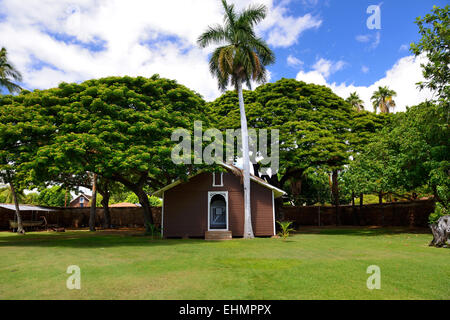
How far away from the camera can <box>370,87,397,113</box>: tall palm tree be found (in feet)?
138

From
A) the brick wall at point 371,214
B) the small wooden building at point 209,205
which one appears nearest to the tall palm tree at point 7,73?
the small wooden building at point 209,205

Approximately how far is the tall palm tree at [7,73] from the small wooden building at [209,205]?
19.6 metres

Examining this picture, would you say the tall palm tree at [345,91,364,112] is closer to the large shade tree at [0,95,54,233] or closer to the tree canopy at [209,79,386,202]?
the tree canopy at [209,79,386,202]

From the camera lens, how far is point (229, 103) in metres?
27.4

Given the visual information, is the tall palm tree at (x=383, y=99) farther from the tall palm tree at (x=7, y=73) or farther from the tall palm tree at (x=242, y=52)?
the tall palm tree at (x=7, y=73)

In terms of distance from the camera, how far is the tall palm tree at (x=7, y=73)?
28109 mm

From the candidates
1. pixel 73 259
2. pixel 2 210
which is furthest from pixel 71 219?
pixel 73 259

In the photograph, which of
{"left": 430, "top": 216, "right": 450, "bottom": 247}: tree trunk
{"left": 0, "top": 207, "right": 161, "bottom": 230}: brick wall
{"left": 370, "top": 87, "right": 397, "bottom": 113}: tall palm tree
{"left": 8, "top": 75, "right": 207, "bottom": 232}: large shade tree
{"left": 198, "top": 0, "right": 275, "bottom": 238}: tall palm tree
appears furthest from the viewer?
{"left": 370, "top": 87, "right": 397, "bottom": 113}: tall palm tree

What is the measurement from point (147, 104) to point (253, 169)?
1327cm

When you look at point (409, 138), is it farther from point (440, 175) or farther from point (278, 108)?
point (278, 108)

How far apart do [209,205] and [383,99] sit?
34.3 meters

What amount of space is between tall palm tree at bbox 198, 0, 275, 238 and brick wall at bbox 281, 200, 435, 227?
1158cm

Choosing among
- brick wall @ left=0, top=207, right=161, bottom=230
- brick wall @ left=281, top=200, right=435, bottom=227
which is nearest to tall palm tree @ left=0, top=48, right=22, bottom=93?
brick wall @ left=0, top=207, right=161, bottom=230

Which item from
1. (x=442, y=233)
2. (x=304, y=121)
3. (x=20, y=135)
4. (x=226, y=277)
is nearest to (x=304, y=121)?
(x=304, y=121)
